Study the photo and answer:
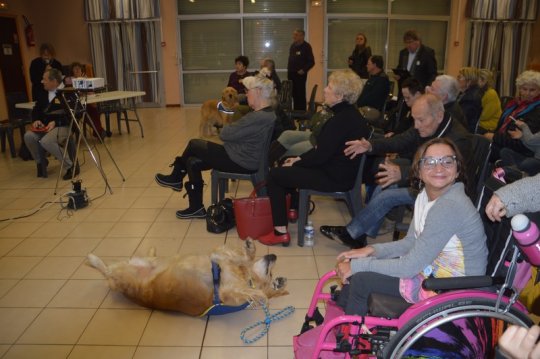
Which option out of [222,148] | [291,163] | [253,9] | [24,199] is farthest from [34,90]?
[253,9]

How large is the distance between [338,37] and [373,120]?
5.52m

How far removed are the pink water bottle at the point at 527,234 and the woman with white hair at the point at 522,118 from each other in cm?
254

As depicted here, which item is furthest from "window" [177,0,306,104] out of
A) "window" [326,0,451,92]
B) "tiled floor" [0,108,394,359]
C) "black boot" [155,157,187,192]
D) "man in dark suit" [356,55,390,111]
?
"black boot" [155,157,187,192]

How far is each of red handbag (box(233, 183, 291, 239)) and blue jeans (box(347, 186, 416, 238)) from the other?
0.61 metres

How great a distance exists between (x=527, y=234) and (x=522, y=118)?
2.80 meters

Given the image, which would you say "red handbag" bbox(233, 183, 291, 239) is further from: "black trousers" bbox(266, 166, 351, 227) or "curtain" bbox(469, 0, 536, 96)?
"curtain" bbox(469, 0, 536, 96)

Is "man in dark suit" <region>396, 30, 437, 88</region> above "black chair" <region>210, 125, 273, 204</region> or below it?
above

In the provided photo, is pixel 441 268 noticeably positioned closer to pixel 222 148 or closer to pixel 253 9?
pixel 222 148

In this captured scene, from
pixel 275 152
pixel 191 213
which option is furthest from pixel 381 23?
pixel 191 213

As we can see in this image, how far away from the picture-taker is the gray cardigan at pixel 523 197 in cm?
141

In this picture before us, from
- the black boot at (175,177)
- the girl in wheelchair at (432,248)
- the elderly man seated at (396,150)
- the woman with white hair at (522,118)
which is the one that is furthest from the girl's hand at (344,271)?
the woman with white hair at (522,118)

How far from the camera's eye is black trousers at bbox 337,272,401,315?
5.42 ft

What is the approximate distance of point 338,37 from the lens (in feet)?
32.6

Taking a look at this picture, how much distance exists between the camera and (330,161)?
9.62 feet
